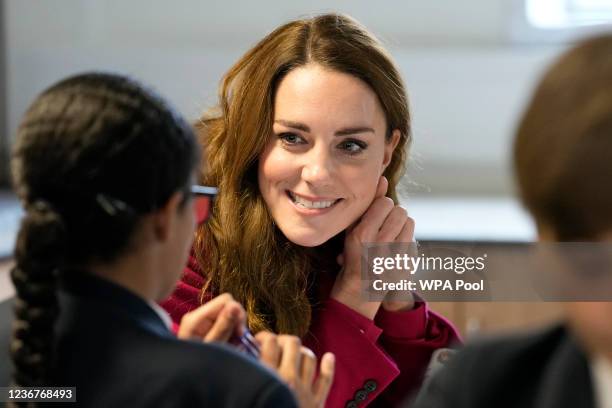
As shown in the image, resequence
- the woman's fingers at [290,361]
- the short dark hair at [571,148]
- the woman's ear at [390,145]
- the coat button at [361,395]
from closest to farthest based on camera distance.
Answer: the short dark hair at [571,148], the woman's fingers at [290,361], the coat button at [361,395], the woman's ear at [390,145]

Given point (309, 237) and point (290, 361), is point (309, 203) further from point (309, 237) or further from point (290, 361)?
point (290, 361)

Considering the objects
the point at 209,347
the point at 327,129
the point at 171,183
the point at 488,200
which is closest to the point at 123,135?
the point at 171,183

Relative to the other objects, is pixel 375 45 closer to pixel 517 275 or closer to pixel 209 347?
pixel 517 275

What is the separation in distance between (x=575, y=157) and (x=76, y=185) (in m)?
0.41

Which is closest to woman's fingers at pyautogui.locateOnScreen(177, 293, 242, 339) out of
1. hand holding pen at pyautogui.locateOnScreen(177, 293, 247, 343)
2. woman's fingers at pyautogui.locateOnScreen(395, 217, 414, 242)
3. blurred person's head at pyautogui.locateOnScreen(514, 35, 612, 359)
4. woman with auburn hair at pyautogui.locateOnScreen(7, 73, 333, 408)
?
hand holding pen at pyautogui.locateOnScreen(177, 293, 247, 343)

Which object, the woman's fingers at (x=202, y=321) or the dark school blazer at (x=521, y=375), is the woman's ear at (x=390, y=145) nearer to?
the woman's fingers at (x=202, y=321)

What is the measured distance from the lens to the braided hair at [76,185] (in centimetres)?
78

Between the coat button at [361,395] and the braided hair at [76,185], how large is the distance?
57cm

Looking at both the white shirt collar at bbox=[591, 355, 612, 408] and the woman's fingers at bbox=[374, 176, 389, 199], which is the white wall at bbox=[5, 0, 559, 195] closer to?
the woman's fingers at bbox=[374, 176, 389, 199]

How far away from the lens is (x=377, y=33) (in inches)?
134

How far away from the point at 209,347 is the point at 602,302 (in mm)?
330

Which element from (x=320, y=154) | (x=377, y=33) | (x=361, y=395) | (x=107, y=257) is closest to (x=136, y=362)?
(x=107, y=257)

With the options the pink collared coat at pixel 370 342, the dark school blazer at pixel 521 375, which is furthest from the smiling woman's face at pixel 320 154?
the dark school blazer at pixel 521 375

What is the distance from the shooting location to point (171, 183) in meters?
0.82
